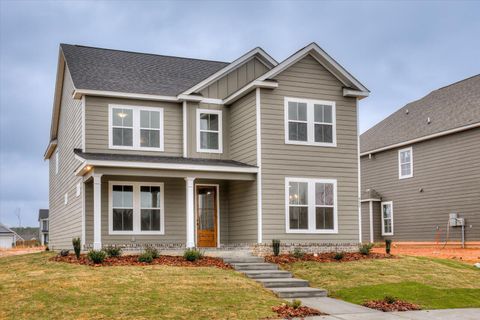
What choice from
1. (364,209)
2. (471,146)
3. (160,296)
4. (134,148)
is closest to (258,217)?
(134,148)

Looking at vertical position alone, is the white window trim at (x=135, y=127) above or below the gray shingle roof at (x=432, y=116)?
below

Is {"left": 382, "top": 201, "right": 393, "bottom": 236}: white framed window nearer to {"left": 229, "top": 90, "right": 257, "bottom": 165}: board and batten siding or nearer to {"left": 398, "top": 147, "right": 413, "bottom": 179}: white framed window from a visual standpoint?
{"left": 398, "top": 147, "right": 413, "bottom": 179}: white framed window

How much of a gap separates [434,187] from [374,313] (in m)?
17.7

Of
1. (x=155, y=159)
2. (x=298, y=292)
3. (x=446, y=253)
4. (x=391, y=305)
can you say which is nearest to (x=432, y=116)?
(x=446, y=253)

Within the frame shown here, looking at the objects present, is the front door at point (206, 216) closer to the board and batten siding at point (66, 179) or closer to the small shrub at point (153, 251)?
the small shrub at point (153, 251)

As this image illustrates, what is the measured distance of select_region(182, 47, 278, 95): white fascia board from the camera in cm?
2225

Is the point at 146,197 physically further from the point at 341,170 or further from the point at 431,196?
the point at 431,196

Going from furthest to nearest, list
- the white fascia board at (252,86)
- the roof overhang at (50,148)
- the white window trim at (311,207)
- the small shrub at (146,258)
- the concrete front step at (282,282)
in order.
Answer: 1. the roof overhang at (50,148)
2. the white window trim at (311,207)
3. the white fascia board at (252,86)
4. the small shrub at (146,258)
5. the concrete front step at (282,282)

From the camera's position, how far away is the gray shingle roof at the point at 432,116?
93.4ft

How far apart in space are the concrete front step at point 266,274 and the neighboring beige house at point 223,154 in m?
2.74

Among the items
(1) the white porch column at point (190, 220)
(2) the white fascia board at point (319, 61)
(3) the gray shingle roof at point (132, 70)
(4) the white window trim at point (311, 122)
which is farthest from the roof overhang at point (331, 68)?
(1) the white porch column at point (190, 220)

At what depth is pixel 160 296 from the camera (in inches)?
515

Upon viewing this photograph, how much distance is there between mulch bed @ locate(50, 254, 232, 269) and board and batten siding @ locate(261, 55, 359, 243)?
Result: 8.93ft

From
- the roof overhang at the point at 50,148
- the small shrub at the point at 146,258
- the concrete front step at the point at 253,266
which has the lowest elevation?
the concrete front step at the point at 253,266
